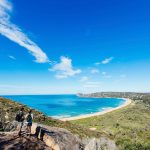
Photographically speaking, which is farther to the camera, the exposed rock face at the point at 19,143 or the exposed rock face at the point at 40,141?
the exposed rock face at the point at 40,141

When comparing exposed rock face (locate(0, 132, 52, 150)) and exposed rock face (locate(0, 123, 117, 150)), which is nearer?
exposed rock face (locate(0, 132, 52, 150))

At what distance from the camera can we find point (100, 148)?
1068 inches

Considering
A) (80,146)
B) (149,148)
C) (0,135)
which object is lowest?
(149,148)

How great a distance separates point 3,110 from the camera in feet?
120

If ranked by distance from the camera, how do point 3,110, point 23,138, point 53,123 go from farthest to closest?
1. point 53,123
2. point 3,110
3. point 23,138

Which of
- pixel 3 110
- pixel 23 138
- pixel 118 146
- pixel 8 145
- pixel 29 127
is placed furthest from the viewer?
pixel 3 110

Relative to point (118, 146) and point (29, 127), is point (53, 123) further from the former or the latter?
point (29, 127)

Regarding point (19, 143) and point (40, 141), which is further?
point (40, 141)

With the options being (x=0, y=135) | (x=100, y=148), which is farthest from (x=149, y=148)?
(x=0, y=135)

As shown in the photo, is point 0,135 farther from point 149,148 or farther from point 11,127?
point 149,148

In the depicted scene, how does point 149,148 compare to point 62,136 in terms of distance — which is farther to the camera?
point 149,148

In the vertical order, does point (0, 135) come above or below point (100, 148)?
above

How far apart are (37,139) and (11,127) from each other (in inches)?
372

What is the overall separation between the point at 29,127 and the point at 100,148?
34.3 ft
